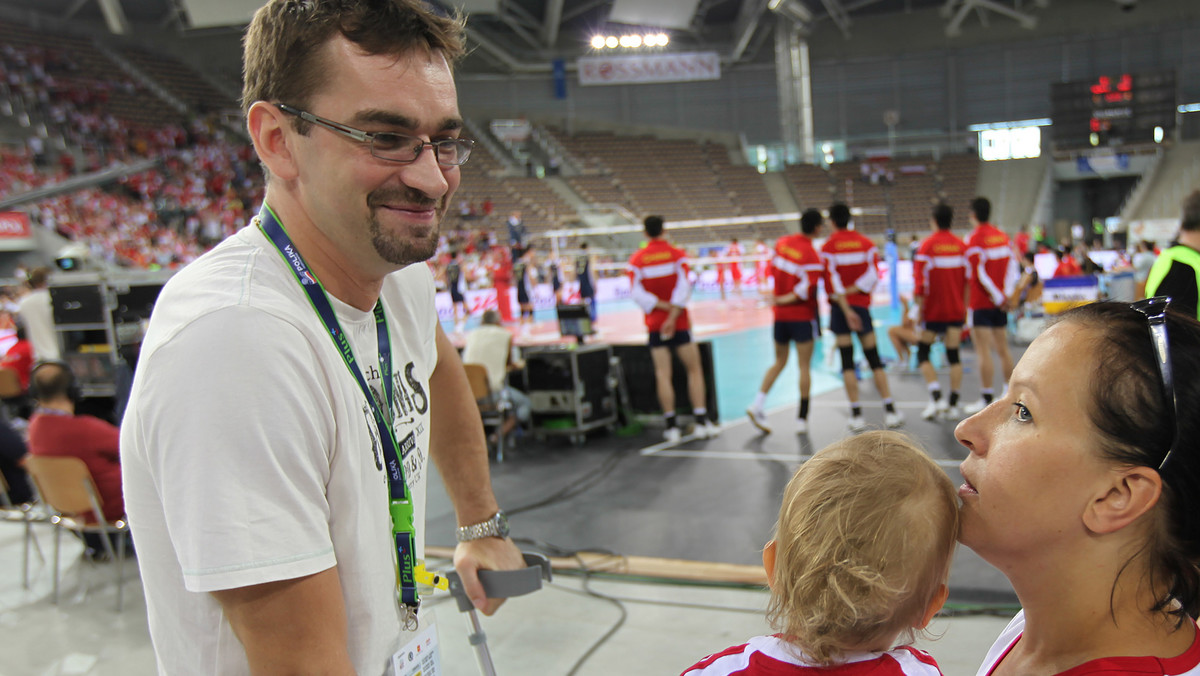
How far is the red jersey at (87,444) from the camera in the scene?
163 inches

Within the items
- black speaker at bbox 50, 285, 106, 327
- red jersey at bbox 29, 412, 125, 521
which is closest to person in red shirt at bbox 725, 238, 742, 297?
black speaker at bbox 50, 285, 106, 327

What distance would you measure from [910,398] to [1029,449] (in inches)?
288

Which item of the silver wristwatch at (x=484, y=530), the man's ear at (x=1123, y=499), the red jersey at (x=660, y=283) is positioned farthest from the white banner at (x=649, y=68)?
the man's ear at (x=1123, y=499)

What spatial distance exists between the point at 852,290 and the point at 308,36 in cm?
608

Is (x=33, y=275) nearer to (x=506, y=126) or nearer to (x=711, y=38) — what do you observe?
(x=506, y=126)

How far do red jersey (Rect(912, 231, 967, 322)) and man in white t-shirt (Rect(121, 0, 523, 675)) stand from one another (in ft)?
21.1

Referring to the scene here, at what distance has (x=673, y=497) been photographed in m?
5.04

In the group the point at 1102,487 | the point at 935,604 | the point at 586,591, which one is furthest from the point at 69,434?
the point at 1102,487

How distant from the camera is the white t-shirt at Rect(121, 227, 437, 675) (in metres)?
0.84

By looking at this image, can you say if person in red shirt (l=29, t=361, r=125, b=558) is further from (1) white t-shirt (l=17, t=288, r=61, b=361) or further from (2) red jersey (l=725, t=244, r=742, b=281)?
(2) red jersey (l=725, t=244, r=742, b=281)

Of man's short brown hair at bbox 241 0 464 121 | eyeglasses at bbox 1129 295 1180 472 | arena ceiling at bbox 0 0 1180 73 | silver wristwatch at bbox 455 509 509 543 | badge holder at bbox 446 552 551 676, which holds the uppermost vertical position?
arena ceiling at bbox 0 0 1180 73

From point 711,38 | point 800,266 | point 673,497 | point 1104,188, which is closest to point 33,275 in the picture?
point 673,497

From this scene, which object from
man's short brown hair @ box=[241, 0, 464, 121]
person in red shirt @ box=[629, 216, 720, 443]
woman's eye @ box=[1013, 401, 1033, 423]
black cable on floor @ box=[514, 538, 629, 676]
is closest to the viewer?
woman's eye @ box=[1013, 401, 1033, 423]

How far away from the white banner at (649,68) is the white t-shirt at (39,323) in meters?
25.6
